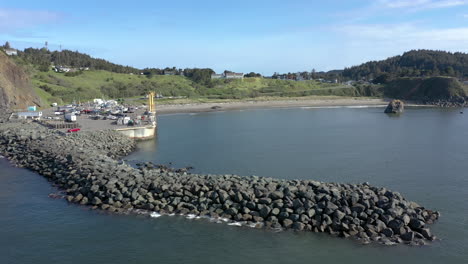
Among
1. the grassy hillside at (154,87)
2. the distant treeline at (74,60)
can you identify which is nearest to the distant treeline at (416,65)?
the grassy hillside at (154,87)

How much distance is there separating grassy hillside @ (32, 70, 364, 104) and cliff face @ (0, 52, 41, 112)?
274 inches

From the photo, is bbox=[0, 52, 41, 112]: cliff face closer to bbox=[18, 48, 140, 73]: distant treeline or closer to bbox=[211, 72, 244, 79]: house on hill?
bbox=[18, 48, 140, 73]: distant treeline

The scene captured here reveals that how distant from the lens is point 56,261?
44.6 ft

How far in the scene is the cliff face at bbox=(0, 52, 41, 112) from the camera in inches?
2083

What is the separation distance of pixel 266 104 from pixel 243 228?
79841 mm

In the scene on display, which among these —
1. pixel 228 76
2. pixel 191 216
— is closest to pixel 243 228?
pixel 191 216

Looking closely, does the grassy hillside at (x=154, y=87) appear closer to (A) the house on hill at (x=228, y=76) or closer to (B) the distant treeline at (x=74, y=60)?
(A) the house on hill at (x=228, y=76)

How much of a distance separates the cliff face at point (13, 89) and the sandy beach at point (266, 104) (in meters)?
24.4

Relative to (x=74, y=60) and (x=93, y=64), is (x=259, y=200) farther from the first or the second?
(x=74, y=60)

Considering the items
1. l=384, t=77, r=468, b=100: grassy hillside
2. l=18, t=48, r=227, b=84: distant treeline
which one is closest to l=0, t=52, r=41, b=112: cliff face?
l=18, t=48, r=227, b=84: distant treeline

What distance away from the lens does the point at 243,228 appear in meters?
15.8

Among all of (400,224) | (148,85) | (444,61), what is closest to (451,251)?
(400,224)

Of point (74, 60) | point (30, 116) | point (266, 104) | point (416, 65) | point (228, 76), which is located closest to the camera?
point (30, 116)

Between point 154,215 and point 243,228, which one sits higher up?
point 154,215
